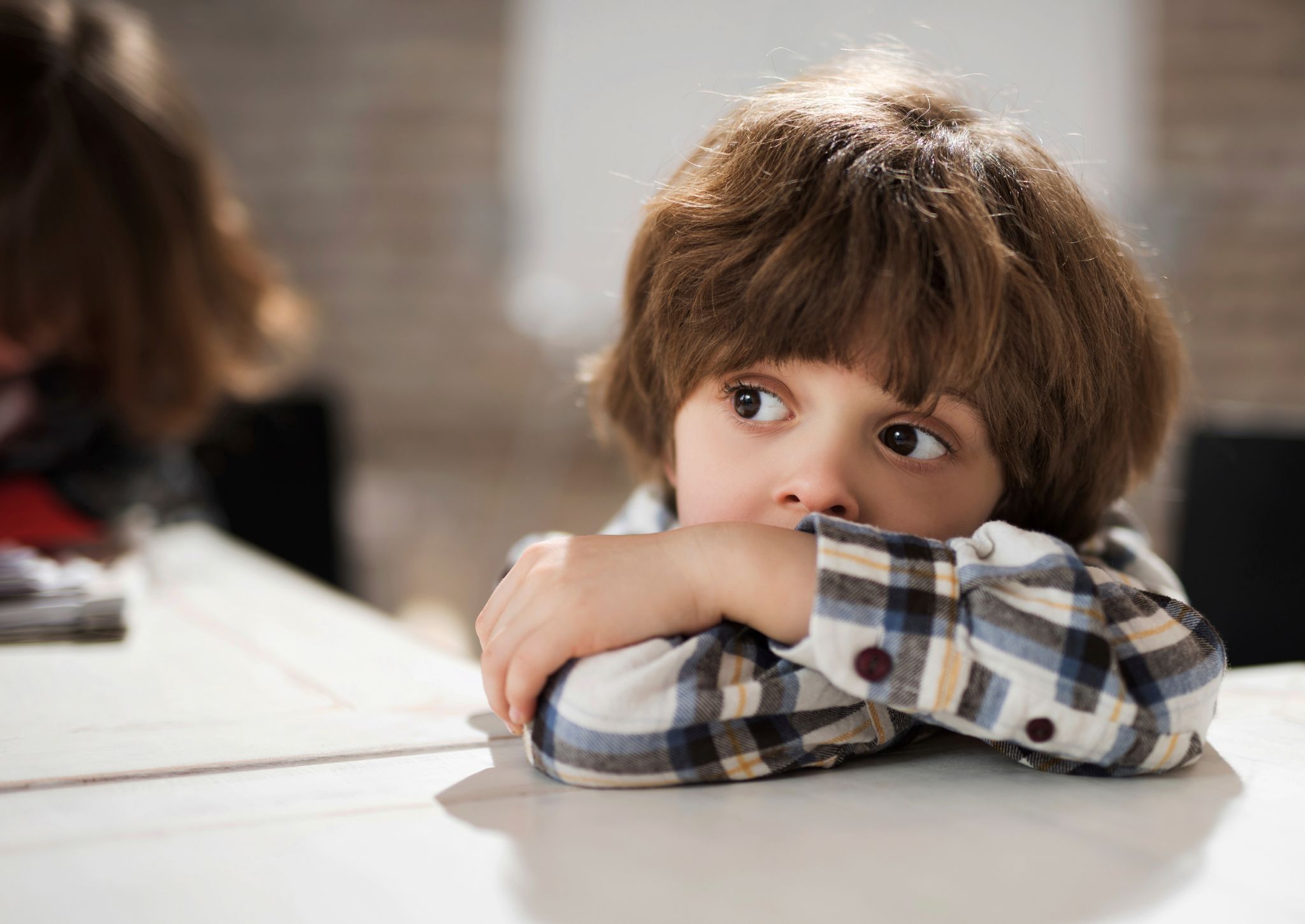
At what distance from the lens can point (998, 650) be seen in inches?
20.0

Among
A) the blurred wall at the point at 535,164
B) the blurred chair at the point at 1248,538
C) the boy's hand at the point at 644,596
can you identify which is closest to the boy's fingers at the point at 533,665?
the boy's hand at the point at 644,596

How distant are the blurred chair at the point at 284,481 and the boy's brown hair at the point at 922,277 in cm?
122

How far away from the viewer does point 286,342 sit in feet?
5.84

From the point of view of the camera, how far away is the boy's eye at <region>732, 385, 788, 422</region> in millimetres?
604

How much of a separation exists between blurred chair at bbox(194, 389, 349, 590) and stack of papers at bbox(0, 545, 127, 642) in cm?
87

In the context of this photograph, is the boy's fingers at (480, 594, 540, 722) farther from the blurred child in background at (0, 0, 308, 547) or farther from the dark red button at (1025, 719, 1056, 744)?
the blurred child in background at (0, 0, 308, 547)

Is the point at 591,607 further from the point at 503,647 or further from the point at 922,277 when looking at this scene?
the point at 922,277

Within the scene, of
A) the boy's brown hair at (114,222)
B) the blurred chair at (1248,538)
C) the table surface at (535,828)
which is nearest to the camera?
the table surface at (535,828)

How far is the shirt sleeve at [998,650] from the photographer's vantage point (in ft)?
1.65

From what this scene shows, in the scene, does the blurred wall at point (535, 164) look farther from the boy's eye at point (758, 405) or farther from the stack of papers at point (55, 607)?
the boy's eye at point (758, 405)

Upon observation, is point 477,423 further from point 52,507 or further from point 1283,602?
point 1283,602

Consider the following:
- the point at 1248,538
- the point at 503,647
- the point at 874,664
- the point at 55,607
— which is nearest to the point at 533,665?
the point at 503,647

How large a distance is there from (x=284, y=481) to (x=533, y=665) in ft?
4.51

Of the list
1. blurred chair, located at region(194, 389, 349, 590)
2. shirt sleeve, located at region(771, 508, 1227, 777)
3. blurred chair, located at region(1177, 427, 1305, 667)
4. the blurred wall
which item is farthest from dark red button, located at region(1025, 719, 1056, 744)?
the blurred wall
